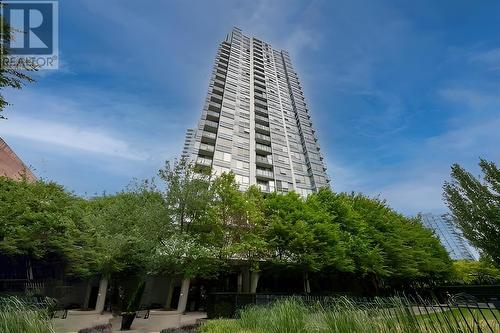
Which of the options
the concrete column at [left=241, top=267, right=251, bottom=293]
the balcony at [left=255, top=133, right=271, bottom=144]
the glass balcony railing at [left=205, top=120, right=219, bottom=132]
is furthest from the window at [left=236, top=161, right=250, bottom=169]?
the concrete column at [left=241, top=267, right=251, bottom=293]

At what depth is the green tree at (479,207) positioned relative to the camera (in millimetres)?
12750

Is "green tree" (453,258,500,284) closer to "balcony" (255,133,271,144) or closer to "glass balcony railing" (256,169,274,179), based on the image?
"glass balcony railing" (256,169,274,179)

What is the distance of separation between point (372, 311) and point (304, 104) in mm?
74162

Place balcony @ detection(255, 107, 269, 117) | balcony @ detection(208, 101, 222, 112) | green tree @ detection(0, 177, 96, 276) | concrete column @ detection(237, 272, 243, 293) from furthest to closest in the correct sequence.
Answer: balcony @ detection(255, 107, 269, 117) < balcony @ detection(208, 101, 222, 112) < concrete column @ detection(237, 272, 243, 293) < green tree @ detection(0, 177, 96, 276)

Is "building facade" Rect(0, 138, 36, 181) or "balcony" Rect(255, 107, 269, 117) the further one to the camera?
"balcony" Rect(255, 107, 269, 117)

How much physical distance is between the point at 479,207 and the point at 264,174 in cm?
3826

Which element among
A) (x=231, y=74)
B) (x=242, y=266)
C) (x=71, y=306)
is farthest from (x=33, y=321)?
(x=231, y=74)

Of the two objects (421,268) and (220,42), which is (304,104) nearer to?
(220,42)

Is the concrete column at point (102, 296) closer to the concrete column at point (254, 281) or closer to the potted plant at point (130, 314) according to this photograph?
the potted plant at point (130, 314)

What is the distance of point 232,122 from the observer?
5509cm

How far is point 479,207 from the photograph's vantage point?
13.0 m

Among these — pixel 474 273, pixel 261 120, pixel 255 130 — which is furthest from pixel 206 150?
pixel 474 273

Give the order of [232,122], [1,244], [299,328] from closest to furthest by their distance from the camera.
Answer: [299,328], [1,244], [232,122]

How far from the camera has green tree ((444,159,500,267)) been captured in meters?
12.8
